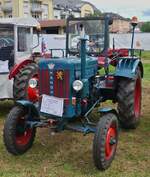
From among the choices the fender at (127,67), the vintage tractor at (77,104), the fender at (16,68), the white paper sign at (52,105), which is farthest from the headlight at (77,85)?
the fender at (16,68)

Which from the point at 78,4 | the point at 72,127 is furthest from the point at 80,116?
the point at 78,4

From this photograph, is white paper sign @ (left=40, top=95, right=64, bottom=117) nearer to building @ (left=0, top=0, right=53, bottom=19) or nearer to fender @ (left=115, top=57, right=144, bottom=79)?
fender @ (left=115, top=57, right=144, bottom=79)

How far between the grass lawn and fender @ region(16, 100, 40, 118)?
533 mm

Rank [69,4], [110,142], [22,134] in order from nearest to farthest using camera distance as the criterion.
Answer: [110,142], [22,134], [69,4]

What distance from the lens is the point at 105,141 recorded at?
19.3 ft

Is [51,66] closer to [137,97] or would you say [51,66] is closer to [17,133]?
[17,133]

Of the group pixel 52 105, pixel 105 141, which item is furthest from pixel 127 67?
pixel 105 141

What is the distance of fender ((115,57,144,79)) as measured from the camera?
7.47 m

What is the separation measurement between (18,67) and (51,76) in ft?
7.94

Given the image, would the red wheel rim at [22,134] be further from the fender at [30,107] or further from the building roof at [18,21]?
the building roof at [18,21]

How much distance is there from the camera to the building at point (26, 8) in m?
75.1

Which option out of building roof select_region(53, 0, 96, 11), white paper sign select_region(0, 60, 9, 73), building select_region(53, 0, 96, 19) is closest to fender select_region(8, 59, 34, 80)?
white paper sign select_region(0, 60, 9, 73)

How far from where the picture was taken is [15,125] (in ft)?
21.0

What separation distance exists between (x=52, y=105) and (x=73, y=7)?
91.2 m
